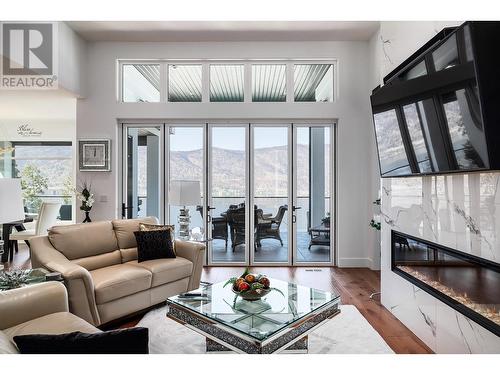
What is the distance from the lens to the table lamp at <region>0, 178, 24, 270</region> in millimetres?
1950

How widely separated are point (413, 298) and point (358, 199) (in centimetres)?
227

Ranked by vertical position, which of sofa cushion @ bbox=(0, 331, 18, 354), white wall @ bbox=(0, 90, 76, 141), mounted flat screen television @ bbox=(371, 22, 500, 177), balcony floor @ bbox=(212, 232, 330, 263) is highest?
white wall @ bbox=(0, 90, 76, 141)

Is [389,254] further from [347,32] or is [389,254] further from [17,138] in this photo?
[17,138]

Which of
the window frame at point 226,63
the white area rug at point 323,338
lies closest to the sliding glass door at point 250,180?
the window frame at point 226,63

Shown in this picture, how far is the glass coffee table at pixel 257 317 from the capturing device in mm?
1810

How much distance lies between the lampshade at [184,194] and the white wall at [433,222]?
89.9 inches

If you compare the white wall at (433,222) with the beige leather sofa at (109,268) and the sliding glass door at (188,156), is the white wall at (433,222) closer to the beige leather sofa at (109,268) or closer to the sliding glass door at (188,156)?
the beige leather sofa at (109,268)

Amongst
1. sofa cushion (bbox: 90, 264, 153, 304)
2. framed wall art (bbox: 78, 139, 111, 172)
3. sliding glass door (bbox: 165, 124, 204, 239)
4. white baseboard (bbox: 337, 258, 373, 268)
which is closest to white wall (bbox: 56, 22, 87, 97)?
framed wall art (bbox: 78, 139, 111, 172)

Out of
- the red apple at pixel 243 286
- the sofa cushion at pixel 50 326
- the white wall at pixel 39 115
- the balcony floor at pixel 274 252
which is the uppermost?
the white wall at pixel 39 115

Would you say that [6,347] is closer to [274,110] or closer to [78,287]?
[78,287]

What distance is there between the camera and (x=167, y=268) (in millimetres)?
3020

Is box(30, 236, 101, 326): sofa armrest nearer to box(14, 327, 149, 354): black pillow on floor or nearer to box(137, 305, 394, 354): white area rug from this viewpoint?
box(137, 305, 394, 354): white area rug

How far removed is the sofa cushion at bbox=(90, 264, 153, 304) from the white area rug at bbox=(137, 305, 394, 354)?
0.33m

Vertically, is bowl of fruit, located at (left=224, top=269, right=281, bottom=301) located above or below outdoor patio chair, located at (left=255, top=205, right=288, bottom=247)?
below
